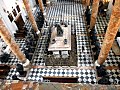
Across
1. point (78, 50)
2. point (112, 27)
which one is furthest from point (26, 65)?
point (112, 27)

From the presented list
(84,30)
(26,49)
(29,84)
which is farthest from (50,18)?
(29,84)

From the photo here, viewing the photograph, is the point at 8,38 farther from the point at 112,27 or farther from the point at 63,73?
the point at 112,27

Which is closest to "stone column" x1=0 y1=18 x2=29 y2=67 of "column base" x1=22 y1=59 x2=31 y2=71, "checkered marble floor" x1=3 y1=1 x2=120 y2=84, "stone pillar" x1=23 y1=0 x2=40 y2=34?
"column base" x1=22 y1=59 x2=31 y2=71

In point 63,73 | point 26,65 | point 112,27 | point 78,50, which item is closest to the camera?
point 112,27

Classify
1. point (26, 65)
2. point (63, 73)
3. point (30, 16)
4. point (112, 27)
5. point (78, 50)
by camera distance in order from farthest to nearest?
point (30, 16)
point (78, 50)
point (26, 65)
point (63, 73)
point (112, 27)

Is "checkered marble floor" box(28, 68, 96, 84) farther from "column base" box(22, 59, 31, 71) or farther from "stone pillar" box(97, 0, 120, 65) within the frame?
"stone pillar" box(97, 0, 120, 65)

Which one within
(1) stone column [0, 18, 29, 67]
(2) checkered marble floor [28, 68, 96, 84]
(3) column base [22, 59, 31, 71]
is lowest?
(2) checkered marble floor [28, 68, 96, 84]

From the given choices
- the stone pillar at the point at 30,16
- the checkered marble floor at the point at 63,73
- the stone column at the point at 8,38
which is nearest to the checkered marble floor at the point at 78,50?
the checkered marble floor at the point at 63,73

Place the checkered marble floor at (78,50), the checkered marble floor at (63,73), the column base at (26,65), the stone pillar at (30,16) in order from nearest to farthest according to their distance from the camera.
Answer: the checkered marble floor at (63,73), the checkered marble floor at (78,50), the column base at (26,65), the stone pillar at (30,16)

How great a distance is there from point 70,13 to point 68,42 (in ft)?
20.8

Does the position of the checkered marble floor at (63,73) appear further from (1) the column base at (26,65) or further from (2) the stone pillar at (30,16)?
(2) the stone pillar at (30,16)

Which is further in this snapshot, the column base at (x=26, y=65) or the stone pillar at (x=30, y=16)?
the stone pillar at (x=30, y=16)

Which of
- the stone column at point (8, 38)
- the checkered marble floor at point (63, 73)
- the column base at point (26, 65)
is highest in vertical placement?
the stone column at point (8, 38)

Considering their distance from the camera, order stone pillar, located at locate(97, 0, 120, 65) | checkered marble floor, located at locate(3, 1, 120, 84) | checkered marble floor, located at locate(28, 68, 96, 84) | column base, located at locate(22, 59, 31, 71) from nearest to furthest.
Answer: stone pillar, located at locate(97, 0, 120, 65) < checkered marble floor, located at locate(28, 68, 96, 84) < checkered marble floor, located at locate(3, 1, 120, 84) < column base, located at locate(22, 59, 31, 71)
